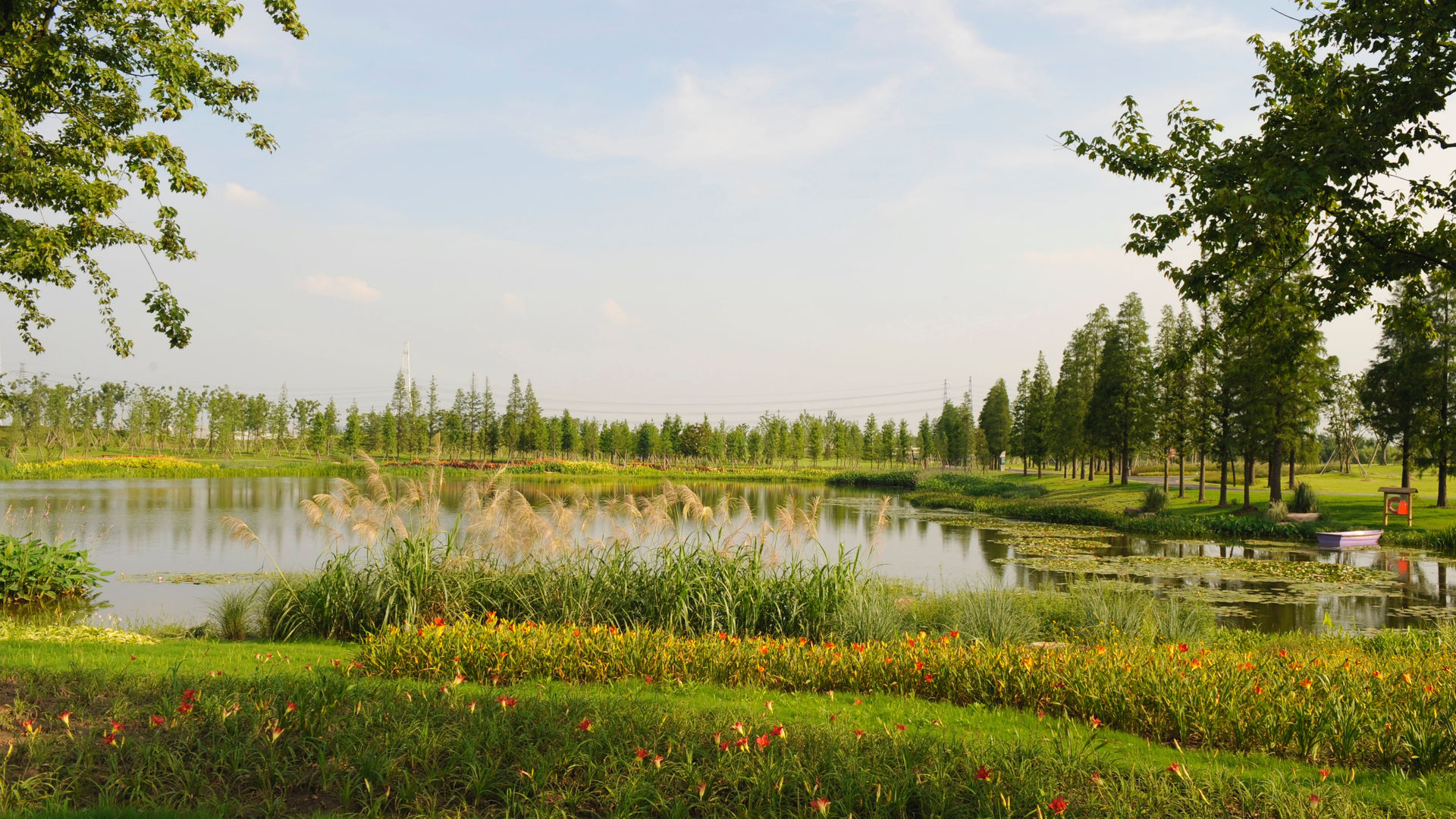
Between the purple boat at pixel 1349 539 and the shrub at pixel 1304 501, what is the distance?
4.39 meters

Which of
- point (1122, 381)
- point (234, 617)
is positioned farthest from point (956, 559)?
point (1122, 381)

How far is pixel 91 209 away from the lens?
938 centimetres

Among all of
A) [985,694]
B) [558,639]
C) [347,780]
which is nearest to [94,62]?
[558,639]

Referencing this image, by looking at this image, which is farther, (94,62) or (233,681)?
(94,62)

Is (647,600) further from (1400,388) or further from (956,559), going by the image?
(1400,388)

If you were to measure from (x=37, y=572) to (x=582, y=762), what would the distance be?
488 inches

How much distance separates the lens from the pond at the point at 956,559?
13.4 meters

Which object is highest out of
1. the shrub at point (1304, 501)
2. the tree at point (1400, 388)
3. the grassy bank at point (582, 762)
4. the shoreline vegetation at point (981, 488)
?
the tree at point (1400, 388)

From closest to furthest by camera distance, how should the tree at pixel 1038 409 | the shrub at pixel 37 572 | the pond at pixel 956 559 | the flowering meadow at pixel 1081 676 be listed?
the flowering meadow at pixel 1081 676, the shrub at pixel 37 572, the pond at pixel 956 559, the tree at pixel 1038 409

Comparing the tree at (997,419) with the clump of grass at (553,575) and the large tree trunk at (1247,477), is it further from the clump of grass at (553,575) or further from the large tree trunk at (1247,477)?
the clump of grass at (553,575)

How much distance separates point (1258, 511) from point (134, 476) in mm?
57194

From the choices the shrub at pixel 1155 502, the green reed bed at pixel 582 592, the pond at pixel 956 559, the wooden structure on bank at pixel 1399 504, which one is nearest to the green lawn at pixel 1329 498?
the wooden structure on bank at pixel 1399 504

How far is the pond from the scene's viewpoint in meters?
13.4

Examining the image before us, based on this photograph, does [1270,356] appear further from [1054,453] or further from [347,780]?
[1054,453]
